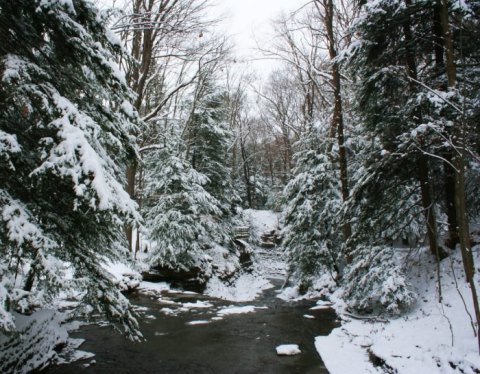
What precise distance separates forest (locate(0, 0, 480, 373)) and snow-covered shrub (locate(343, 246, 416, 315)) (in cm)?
4

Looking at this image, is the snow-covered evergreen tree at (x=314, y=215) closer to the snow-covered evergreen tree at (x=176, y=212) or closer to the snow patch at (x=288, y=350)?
the snow-covered evergreen tree at (x=176, y=212)

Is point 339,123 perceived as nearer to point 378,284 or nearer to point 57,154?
point 378,284

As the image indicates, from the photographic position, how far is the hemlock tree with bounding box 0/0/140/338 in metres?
3.81

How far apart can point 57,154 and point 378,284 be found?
22.6 feet

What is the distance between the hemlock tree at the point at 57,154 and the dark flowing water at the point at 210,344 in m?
1.74

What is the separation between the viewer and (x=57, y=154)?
3953 millimetres

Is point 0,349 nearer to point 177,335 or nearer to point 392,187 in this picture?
point 177,335

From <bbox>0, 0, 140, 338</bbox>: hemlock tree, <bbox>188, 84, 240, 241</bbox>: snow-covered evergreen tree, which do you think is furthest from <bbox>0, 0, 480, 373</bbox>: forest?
<bbox>188, 84, 240, 241</bbox>: snow-covered evergreen tree

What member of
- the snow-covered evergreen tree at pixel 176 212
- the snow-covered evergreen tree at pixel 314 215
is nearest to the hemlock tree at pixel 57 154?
the snow-covered evergreen tree at pixel 314 215

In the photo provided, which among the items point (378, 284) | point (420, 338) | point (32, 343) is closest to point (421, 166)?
point (378, 284)

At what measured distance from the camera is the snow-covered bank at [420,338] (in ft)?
15.6

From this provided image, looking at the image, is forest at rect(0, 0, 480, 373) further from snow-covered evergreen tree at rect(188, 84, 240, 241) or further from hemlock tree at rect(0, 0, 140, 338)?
snow-covered evergreen tree at rect(188, 84, 240, 241)

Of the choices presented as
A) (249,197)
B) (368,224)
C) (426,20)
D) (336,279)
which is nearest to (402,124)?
(368,224)

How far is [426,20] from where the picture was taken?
27.2ft
